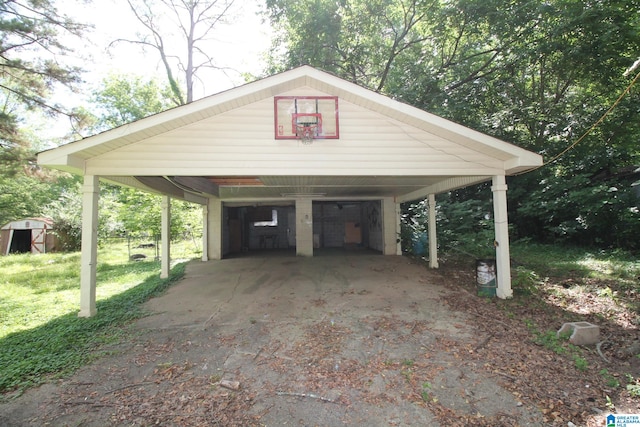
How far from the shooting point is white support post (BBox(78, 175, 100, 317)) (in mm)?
4922

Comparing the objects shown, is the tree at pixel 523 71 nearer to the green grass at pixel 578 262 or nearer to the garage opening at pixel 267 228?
the green grass at pixel 578 262

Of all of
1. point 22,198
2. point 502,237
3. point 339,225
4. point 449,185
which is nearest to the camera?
point 502,237

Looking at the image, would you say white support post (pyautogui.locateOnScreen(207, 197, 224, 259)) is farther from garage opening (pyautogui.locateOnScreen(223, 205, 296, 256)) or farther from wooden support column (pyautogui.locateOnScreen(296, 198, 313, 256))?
garage opening (pyautogui.locateOnScreen(223, 205, 296, 256))

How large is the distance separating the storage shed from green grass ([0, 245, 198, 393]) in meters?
9.25

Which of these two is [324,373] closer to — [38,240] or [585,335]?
[585,335]

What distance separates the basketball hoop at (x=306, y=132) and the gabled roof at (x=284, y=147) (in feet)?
0.57

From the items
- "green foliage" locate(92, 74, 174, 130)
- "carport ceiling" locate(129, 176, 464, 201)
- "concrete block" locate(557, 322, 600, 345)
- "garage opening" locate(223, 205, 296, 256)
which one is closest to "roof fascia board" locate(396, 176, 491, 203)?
"carport ceiling" locate(129, 176, 464, 201)

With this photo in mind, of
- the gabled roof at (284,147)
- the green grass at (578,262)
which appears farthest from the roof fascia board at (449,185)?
the green grass at (578,262)

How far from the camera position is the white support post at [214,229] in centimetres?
1155

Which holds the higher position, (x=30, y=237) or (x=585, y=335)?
(x=30, y=237)

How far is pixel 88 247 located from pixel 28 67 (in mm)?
8918

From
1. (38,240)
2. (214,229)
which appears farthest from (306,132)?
(38,240)

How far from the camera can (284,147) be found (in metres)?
5.22

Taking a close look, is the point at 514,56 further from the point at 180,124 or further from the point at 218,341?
the point at 218,341
